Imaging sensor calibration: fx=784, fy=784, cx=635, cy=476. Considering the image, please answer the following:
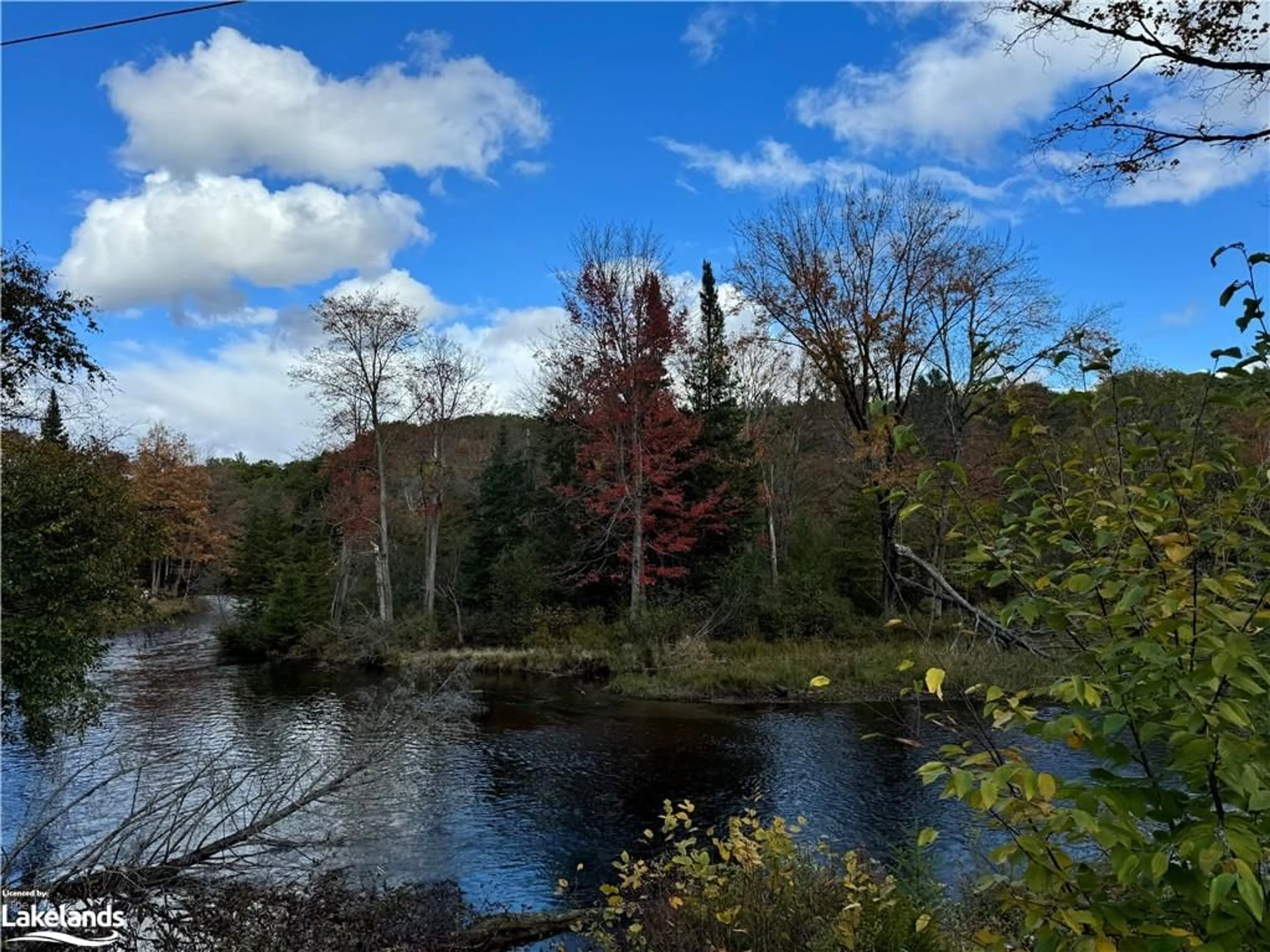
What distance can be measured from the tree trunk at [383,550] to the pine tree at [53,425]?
11658 mm

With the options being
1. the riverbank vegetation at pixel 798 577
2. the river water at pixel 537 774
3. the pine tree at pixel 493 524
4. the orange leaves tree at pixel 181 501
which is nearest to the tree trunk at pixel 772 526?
the riverbank vegetation at pixel 798 577

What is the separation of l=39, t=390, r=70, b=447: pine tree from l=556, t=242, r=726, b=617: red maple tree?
1255 centimetres

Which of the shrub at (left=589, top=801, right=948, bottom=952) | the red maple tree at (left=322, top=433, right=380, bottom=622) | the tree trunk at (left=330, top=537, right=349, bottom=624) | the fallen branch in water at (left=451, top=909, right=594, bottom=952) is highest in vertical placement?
the red maple tree at (left=322, top=433, right=380, bottom=622)

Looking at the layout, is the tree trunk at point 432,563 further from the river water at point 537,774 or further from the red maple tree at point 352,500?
the river water at point 537,774

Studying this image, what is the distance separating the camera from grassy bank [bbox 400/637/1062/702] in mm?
17594

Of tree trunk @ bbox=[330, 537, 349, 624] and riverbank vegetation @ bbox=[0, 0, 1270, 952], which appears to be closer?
riverbank vegetation @ bbox=[0, 0, 1270, 952]

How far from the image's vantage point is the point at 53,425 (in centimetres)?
1490

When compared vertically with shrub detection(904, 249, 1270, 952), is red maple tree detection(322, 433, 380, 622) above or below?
above

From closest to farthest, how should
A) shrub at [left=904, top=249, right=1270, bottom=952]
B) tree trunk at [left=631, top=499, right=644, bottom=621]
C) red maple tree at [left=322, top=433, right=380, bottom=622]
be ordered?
shrub at [left=904, top=249, right=1270, bottom=952] → tree trunk at [left=631, top=499, right=644, bottom=621] → red maple tree at [left=322, top=433, right=380, bottom=622]

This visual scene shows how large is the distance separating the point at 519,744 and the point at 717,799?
4437mm

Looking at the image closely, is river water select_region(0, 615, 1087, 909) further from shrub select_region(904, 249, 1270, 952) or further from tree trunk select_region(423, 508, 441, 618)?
tree trunk select_region(423, 508, 441, 618)

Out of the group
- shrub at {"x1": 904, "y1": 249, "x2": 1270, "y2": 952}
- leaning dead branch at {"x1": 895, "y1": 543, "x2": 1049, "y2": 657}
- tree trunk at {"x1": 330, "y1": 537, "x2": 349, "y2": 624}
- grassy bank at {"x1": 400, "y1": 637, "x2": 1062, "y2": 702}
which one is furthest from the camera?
tree trunk at {"x1": 330, "y1": 537, "x2": 349, "y2": 624}

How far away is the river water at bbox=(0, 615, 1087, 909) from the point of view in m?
8.56

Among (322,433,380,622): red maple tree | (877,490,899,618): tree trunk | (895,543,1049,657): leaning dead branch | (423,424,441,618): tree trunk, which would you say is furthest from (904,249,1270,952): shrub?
(322,433,380,622): red maple tree
